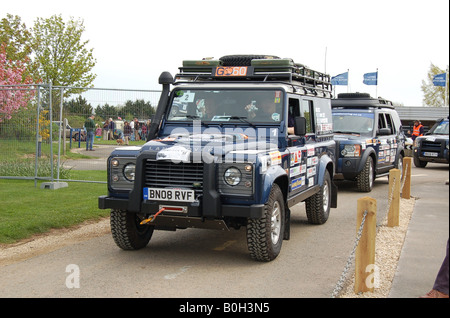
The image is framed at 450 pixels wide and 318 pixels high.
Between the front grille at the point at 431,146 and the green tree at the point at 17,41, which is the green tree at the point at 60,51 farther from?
the front grille at the point at 431,146

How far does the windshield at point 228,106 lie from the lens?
7.50 meters

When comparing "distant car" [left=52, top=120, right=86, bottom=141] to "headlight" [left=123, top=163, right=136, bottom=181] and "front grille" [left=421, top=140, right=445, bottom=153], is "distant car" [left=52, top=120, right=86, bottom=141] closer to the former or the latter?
"headlight" [left=123, top=163, right=136, bottom=181]

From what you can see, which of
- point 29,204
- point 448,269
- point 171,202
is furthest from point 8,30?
point 448,269

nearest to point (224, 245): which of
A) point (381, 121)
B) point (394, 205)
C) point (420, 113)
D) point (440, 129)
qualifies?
point (394, 205)

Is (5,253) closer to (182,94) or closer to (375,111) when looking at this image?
(182,94)

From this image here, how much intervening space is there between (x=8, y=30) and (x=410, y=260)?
27459 mm

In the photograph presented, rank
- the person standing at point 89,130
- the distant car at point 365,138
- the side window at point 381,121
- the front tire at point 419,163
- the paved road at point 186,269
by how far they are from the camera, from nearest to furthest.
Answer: the paved road at point 186,269 < the person standing at point 89,130 < the distant car at point 365,138 < the side window at point 381,121 < the front tire at point 419,163

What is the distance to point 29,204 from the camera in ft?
32.9

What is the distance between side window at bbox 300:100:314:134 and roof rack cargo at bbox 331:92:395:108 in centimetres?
606

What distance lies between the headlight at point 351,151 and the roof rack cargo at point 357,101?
1.90 m

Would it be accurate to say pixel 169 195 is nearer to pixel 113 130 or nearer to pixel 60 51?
pixel 113 130

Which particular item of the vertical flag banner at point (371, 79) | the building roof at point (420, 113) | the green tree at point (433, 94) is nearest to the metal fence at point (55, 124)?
Answer: the vertical flag banner at point (371, 79)

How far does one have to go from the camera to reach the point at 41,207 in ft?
31.9

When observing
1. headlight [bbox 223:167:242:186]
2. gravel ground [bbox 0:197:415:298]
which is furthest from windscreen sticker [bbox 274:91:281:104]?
gravel ground [bbox 0:197:415:298]
